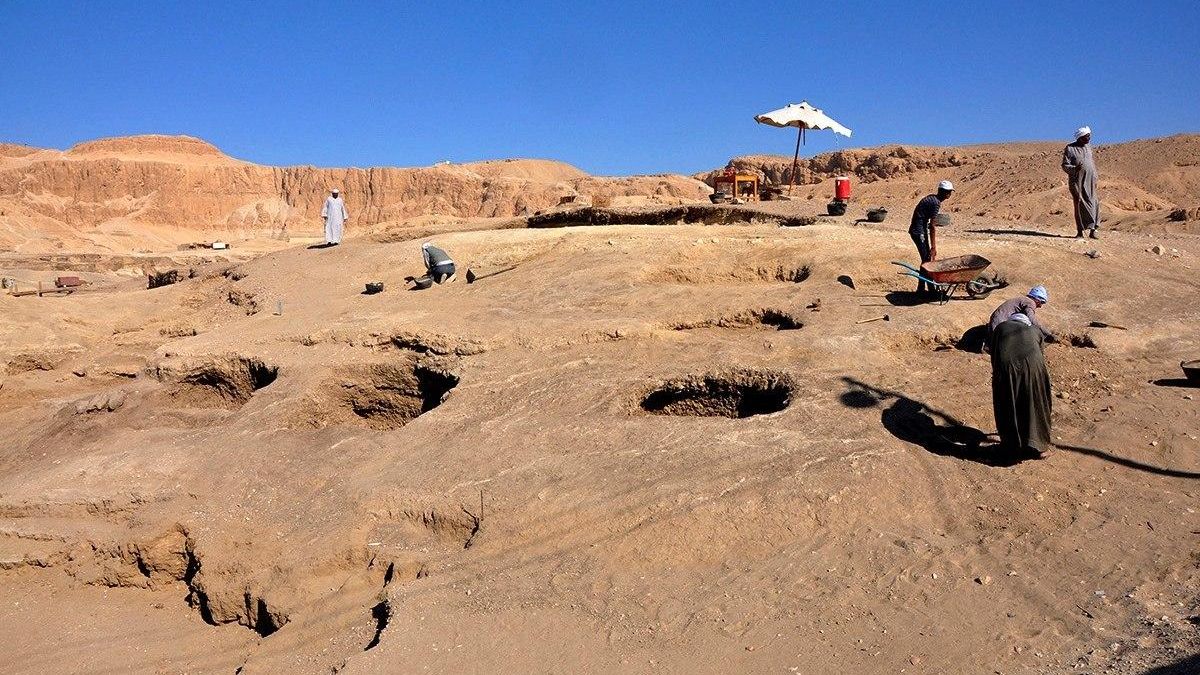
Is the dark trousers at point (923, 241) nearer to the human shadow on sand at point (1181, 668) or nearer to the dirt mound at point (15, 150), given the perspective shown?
the human shadow on sand at point (1181, 668)

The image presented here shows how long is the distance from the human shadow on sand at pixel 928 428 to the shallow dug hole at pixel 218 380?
6291 mm

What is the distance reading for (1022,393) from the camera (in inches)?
201

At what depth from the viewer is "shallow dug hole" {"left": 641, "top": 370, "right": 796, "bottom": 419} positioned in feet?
21.6

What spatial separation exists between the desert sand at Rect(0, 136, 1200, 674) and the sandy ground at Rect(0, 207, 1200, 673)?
0.08ft

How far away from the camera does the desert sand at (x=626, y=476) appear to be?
4098 mm

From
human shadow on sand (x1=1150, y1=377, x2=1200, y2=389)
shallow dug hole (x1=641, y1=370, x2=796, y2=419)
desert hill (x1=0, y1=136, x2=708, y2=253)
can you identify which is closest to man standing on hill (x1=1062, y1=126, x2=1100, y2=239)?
human shadow on sand (x1=1150, y1=377, x2=1200, y2=389)

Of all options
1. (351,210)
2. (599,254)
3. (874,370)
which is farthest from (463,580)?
(351,210)

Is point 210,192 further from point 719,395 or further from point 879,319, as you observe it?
point 879,319

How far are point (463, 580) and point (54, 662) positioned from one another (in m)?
2.71

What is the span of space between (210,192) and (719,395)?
38916 millimetres

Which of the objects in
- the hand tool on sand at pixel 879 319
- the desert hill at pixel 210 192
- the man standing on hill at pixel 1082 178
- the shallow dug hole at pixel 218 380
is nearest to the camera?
the hand tool on sand at pixel 879 319

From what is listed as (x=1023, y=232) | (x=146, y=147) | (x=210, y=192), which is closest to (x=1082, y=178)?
(x=1023, y=232)

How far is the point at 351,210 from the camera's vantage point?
4109 centimetres

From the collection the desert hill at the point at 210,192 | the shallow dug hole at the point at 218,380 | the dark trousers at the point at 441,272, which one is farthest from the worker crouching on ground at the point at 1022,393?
the desert hill at the point at 210,192
